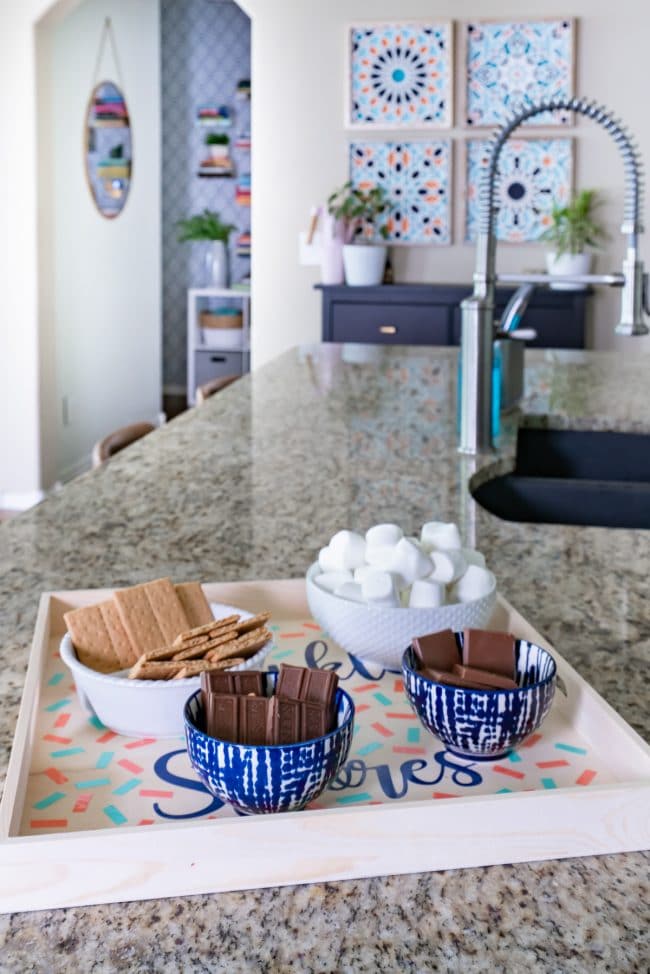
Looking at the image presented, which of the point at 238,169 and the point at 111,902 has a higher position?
the point at 238,169

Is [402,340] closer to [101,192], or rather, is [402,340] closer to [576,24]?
[576,24]

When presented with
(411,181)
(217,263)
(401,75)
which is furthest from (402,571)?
(217,263)

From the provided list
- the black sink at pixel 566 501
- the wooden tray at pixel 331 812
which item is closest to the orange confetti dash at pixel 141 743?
the wooden tray at pixel 331 812

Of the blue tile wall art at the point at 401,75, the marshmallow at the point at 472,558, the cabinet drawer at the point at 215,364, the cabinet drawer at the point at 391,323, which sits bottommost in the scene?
the cabinet drawer at the point at 215,364

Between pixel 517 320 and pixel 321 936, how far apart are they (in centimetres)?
162

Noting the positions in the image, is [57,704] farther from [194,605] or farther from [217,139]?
[217,139]

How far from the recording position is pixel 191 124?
7648 millimetres

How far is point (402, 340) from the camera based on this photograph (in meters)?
5.06

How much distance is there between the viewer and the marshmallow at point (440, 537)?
3.10 feet

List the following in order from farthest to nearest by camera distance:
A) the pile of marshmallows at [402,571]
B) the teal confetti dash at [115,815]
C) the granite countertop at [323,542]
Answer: the pile of marshmallows at [402,571]
the teal confetti dash at [115,815]
the granite countertop at [323,542]

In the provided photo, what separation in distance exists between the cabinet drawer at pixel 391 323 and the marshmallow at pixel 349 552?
4127 millimetres

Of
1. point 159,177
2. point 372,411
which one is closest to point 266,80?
point 159,177

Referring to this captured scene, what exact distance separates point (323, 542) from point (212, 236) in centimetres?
629

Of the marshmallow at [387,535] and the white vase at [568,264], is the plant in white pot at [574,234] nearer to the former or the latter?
the white vase at [568,264]
